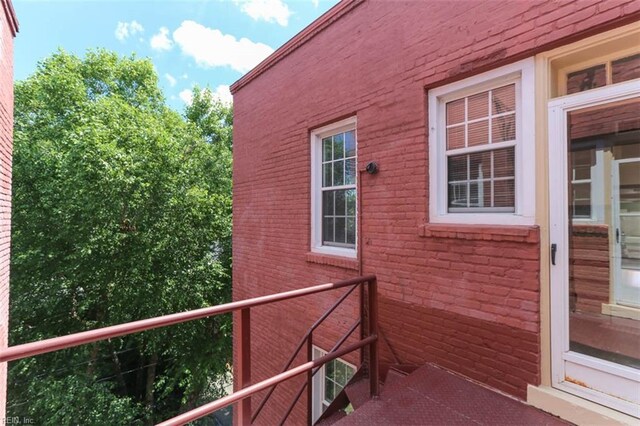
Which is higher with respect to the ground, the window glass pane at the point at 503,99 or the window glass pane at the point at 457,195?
the window glass pane at the point at 503,99

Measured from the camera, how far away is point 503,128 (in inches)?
103

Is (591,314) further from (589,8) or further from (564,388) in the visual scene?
(589,8)

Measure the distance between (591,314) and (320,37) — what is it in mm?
4121

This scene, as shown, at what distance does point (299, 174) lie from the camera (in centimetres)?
472

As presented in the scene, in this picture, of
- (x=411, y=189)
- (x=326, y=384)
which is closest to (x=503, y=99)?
(x=411, y=189)

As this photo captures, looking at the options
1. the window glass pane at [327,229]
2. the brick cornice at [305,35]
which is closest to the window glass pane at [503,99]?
the brick cornice at [305,35]


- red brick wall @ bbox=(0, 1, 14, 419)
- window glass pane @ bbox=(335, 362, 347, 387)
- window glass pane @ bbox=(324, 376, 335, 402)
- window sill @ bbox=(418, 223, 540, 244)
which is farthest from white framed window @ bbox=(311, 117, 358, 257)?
red brick wall @ bbox=(0, 1, 14, 419)

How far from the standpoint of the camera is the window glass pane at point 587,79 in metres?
2.15

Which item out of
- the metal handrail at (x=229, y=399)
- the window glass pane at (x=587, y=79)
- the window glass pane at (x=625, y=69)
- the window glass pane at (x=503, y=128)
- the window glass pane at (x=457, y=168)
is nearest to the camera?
the metal handrail at (x=229, y=399)

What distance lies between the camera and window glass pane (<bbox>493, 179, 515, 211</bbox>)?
2.56 m

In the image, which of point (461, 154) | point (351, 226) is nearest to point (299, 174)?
point (351, 226)

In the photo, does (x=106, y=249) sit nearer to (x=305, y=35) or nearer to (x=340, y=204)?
(x=340, y=204)

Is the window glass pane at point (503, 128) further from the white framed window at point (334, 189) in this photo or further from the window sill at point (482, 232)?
the white framed window at point (334, 189)

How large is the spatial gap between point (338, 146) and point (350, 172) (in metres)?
0.44
